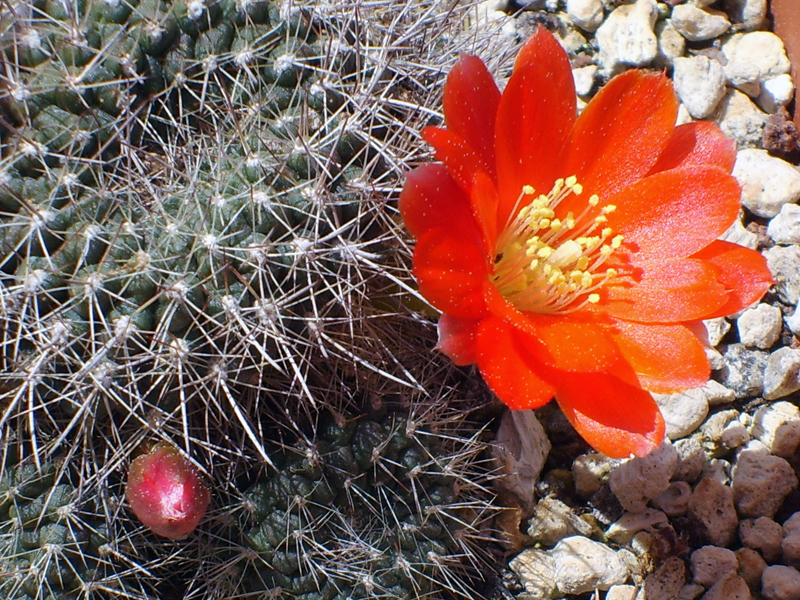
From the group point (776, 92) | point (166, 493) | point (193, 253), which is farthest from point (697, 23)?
point (166, 493)

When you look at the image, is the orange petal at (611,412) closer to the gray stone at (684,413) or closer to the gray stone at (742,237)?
the gray stone at (684,413)

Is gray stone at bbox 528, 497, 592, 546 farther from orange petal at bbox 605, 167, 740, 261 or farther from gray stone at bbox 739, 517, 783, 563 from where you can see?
orange petal at bbox 605, 167, 740, 261

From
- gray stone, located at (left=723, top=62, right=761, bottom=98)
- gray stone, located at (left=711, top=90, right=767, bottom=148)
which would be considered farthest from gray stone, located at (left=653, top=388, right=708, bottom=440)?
gray stone, located at (left=723, top=62, right=761, bottom=98)

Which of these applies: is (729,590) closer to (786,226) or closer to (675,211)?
(675,211)

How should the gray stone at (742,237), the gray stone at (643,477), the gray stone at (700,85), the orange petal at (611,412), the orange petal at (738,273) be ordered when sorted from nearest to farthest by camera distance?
1. the orange petal at (611,412)
2. the orange petal at (738,273)
3. the gray stone at (643,477)
4. the gray stone at (742,237)
5. the gray stone at (700,85)

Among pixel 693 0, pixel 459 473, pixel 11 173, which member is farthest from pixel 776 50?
pixel 11 173

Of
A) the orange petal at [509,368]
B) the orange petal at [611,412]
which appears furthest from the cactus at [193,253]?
the orange petal at [611,412]
